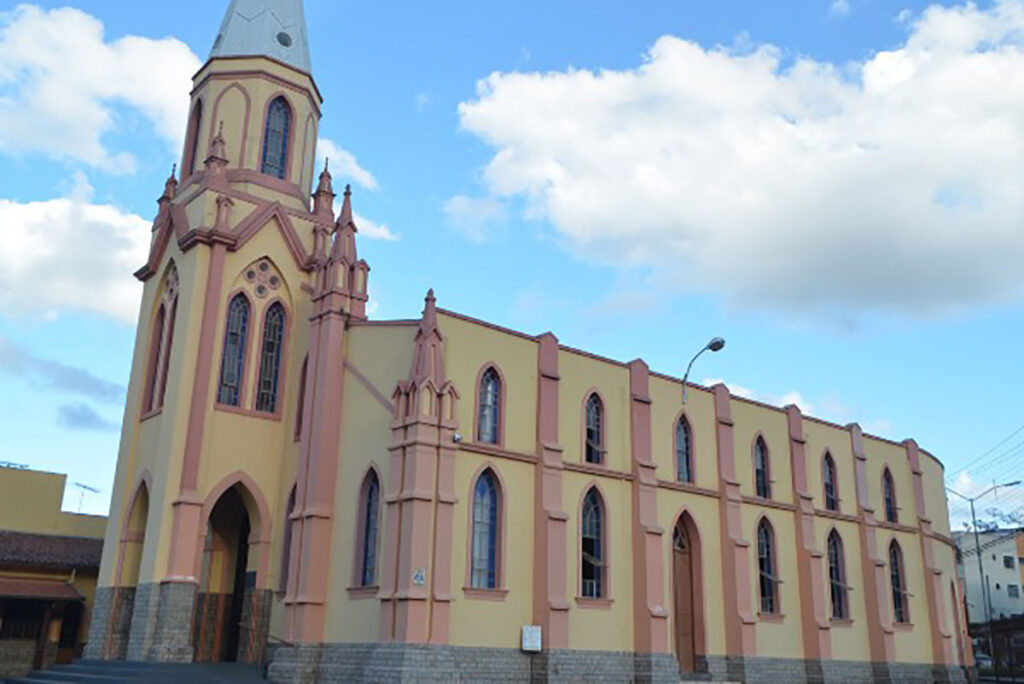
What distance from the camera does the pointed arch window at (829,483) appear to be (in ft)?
116

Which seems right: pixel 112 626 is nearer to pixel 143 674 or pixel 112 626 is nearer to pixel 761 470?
pixel 143 674

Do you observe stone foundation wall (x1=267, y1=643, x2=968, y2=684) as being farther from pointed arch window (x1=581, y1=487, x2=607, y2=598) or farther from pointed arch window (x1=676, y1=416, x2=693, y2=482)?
pointed arch window (x1=676, y1=416, x2=693, y2=482)

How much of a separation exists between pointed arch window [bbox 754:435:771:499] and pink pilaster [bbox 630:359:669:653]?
19.1ft

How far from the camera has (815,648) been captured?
31438 mm

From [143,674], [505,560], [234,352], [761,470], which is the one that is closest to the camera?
[143,674]

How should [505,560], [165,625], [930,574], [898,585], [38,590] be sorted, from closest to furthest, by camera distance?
[165,625] < [505,560] < [38,590] < [898,585] < [930,574]

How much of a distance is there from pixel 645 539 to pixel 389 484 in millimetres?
8343

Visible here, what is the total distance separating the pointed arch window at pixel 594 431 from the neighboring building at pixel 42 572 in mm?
18149

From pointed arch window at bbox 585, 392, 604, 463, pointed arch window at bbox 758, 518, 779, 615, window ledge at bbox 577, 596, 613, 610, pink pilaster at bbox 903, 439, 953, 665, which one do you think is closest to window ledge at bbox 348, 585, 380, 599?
window ledge at bbox 577, 596, 613, 610

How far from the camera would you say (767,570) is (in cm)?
3200

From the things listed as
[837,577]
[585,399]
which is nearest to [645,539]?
[585,399]

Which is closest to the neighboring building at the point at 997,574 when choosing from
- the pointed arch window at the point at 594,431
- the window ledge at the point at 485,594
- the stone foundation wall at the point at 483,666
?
the stone foundation wall at the point at 483,666

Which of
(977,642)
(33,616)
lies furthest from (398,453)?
(977,642)

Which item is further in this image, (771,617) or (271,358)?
(771,617)
